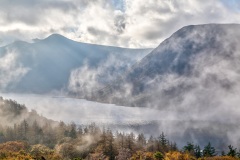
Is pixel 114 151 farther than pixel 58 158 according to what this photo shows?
Yes

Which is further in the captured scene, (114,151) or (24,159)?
(114,151)

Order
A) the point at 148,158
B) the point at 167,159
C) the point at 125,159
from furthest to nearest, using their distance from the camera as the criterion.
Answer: the point at 125,159
the point at 148,158
the point at 167,159

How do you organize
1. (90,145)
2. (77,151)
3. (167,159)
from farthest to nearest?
(90,145) → (77,151) → (167,159)

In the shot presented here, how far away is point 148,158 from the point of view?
468 ft

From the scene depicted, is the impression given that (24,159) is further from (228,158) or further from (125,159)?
(228,158)

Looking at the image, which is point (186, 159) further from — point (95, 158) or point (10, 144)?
point (10, 144)

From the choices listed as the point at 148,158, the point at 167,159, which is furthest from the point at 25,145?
the point at 167,159

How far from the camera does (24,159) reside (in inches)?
4665

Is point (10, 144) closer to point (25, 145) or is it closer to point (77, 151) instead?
point (25, 145)

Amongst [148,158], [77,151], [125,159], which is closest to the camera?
[148,158]

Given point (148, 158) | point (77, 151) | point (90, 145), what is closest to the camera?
point (148, 158)

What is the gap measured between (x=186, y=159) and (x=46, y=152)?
68739 millimetres

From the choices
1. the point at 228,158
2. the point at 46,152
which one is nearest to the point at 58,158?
the point at 46,152

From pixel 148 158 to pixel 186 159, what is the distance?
17.2m
